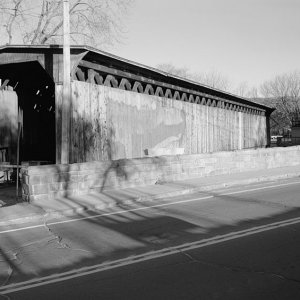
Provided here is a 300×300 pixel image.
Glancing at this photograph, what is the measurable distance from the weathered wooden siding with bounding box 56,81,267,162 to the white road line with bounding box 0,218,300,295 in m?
8.19

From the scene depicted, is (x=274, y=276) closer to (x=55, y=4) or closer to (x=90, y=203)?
(x=90, y=203)

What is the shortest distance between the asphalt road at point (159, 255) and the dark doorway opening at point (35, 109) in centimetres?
1020

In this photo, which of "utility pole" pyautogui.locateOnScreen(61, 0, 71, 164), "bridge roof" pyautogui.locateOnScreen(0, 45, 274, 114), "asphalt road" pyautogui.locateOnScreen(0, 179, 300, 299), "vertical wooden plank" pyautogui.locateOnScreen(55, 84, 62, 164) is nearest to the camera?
"asphalt road" pyautogui.locateOnScreen(0, 179, 300, 299)

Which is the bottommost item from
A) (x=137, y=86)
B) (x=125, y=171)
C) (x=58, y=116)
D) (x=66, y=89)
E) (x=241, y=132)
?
(x=125, y=171)

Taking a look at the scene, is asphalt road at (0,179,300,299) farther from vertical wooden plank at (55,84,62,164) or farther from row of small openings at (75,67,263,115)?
row of small openings at (75,67,263,115)

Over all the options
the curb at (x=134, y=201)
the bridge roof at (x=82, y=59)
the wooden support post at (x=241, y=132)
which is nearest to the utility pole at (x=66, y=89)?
the bridge roof at (x=82, y=59)

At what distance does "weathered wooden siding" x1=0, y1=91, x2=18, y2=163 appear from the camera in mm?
18281

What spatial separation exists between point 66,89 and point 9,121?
22.9ft

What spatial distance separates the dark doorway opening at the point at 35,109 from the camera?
61.3 feet

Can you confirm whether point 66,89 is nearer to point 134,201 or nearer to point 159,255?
point 134,201

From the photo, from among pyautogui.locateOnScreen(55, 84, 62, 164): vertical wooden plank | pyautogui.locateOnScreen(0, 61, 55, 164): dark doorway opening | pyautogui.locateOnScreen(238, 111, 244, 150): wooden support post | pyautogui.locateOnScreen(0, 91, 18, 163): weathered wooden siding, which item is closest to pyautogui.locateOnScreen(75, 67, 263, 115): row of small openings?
pyautogui.locateOnScreen(55, 84, 62, 164): vertical wooden plank

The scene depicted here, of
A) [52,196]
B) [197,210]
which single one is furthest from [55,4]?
[197,210]

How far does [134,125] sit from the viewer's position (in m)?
18.0

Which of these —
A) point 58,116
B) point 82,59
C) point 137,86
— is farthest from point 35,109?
point 58,116
